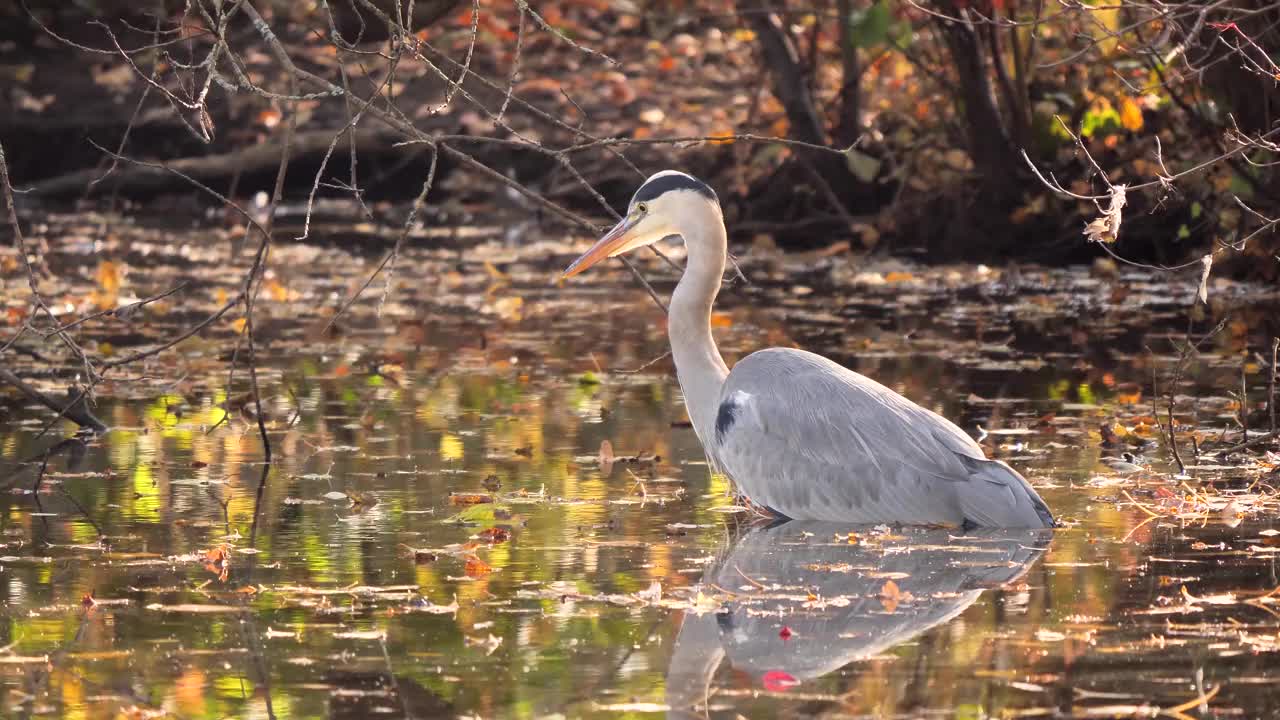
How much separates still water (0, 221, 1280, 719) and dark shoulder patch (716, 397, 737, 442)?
29cm

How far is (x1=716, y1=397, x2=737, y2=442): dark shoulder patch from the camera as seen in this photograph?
7.90 metres

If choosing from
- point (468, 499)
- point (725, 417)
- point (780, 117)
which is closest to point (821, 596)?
point (725, 417)

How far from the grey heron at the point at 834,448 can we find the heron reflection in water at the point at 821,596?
89mm

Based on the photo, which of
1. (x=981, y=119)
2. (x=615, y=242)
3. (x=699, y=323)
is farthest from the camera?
(x=981, y=119)

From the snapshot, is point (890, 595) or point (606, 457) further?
point (606, 457)

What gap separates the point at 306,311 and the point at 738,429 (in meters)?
6.83

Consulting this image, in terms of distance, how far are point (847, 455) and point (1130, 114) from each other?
8.27m

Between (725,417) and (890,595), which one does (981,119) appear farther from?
(890,595)

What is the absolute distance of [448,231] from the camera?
19562 mm

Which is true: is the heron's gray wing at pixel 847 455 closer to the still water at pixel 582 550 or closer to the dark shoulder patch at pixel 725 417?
the dark shoulder patch at pixel 725 417

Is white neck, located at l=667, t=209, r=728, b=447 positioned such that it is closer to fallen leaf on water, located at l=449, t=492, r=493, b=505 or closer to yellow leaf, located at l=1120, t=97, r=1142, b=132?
fallen leaf on water, located at l=449, t=492, r=493, b=505

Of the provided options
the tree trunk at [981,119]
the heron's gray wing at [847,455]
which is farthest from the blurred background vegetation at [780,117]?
the heron's gray wing at [847,455]

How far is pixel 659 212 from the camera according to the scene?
28.1 ft

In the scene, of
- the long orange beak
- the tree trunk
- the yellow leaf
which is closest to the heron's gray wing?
the long orange beak
